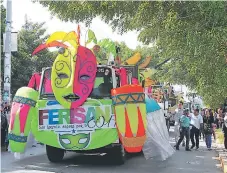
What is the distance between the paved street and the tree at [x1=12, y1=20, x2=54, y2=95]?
12.1 m

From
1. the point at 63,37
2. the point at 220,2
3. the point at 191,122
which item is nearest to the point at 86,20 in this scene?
the point at 63,37

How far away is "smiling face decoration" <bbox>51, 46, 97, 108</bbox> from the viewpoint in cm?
951

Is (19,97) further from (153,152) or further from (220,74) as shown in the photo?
(220,74)

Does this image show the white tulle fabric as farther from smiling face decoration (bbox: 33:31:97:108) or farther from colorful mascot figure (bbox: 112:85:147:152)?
smiling face decoration (bbox: 33:31:97:108)

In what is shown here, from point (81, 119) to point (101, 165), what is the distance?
180 cm

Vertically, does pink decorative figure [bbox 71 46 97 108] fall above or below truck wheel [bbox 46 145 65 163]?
above

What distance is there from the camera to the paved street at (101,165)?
10078mm

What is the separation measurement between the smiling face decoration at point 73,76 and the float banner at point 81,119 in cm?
21

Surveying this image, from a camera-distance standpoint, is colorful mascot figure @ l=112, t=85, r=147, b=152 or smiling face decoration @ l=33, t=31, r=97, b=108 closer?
colorful mascot figure @ l=112, t=85, r=147, b=152

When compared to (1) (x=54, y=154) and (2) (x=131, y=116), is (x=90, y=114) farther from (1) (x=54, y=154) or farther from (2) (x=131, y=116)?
(1) (x=54, y=154)

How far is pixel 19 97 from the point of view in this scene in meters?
9.54

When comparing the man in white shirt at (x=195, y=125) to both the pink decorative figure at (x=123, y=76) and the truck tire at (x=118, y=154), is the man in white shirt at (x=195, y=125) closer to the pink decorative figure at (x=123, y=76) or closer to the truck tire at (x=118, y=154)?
the truck tire at (x=118, y=154)

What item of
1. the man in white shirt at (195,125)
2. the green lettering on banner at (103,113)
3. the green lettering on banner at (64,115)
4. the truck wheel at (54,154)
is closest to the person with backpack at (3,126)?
the truck wheel at (54,154)

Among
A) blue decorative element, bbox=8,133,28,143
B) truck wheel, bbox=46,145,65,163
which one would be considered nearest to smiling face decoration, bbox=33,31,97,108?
blue decorative element, bbox=8,133,28,143
